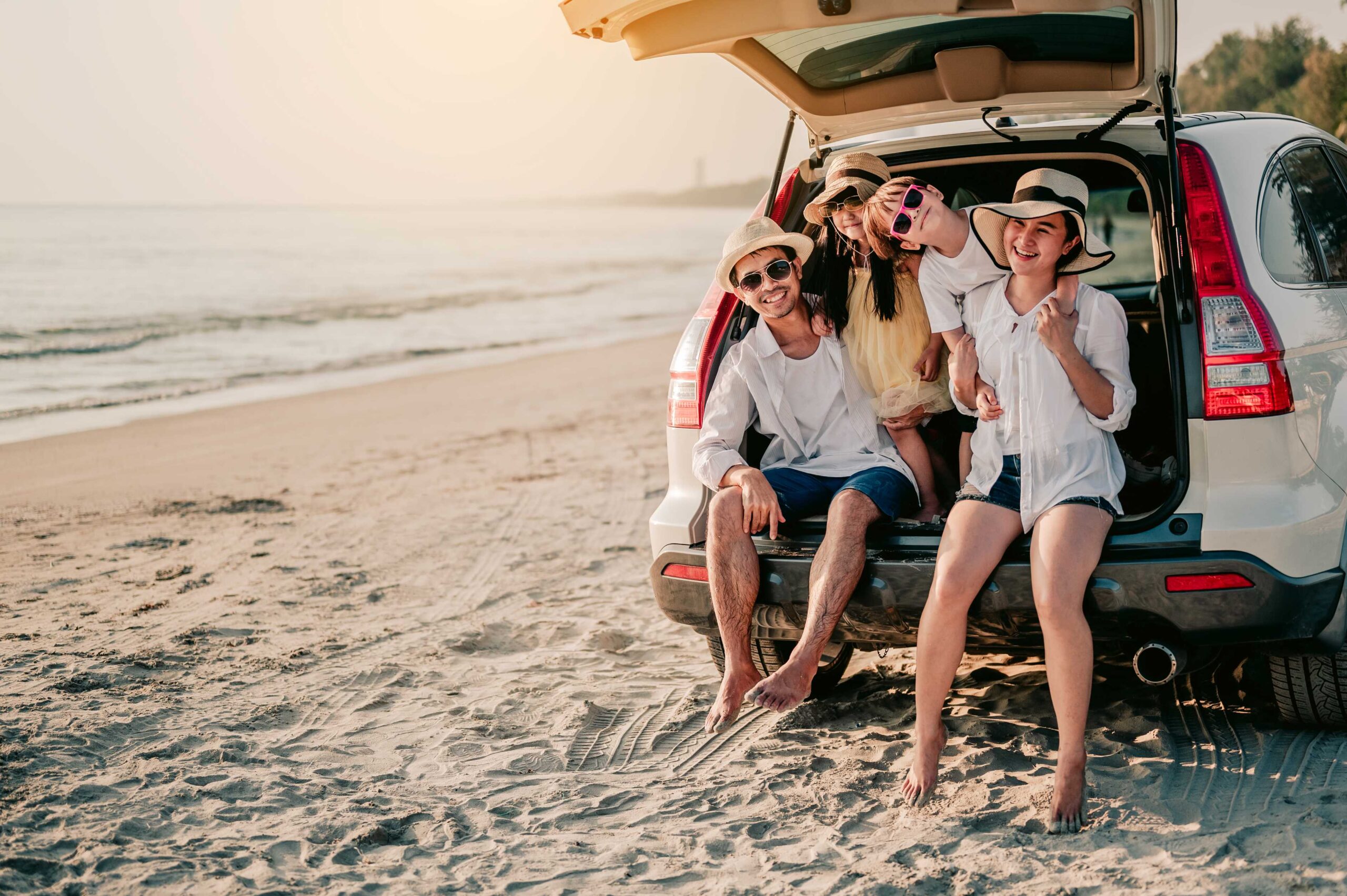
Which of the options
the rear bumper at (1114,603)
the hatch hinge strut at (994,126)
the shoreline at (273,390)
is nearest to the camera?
the rear bumper at (1114,603)

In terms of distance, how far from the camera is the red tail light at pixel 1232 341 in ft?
10.3

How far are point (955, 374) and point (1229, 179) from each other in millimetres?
920

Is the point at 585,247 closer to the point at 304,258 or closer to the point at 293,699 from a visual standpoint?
the point at 304,258

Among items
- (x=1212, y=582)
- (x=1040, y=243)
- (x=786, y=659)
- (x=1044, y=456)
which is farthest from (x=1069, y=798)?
(x=1040, y=243)

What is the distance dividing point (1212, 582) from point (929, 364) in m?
1.09

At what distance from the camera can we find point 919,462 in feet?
12.7

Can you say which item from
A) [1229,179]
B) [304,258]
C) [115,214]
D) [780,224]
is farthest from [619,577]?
[115,214]

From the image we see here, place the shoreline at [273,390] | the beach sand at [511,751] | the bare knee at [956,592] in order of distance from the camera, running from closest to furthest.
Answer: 1. the beach sand at [511,751]
2. the bare knee at [956,592]
3. the shoreline at [273,390]

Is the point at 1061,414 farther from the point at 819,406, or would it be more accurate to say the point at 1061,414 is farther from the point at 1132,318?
the point at 1132,318

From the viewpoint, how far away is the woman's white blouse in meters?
3.32

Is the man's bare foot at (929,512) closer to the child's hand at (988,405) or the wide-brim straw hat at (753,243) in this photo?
the child's hand at (988,405)

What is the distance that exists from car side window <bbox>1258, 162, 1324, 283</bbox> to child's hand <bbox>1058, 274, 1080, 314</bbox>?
50cm

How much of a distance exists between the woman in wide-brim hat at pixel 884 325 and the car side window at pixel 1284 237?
0.96 meters

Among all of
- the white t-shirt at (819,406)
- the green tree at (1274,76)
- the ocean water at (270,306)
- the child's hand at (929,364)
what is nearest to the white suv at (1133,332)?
the white t-shirt at (819,406)
